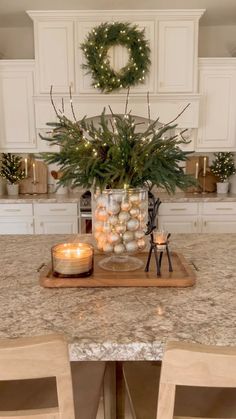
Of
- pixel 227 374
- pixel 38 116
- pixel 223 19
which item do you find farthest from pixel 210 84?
pixel 227 374

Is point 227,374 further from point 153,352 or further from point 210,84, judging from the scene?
point 210,84

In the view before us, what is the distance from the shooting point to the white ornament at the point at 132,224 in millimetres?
1381

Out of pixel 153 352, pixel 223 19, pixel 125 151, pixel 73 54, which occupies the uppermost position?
pixel 223 19

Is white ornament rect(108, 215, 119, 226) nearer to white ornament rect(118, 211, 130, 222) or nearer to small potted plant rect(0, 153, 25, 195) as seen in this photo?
white ornament rect(118, 211, 130, 222)

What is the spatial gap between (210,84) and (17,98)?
83.4 inches

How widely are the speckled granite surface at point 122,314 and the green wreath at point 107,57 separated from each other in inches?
107

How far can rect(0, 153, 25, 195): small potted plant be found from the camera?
4.34 metres

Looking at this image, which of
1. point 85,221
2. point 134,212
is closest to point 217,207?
point 85,221

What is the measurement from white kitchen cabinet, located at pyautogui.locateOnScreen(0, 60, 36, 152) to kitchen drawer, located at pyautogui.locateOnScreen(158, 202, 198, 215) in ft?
5.25

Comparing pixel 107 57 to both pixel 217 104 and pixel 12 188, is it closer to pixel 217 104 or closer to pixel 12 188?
pixel 217 104

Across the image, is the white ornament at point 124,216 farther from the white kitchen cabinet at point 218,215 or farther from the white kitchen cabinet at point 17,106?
the white kitchen cabinet at point 17,106

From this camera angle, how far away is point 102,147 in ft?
4.62

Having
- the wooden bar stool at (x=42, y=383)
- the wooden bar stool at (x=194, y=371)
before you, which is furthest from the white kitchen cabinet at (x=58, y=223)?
the wooden bar stool at (x=194, y=371)

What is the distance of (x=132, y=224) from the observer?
1.38 meters
